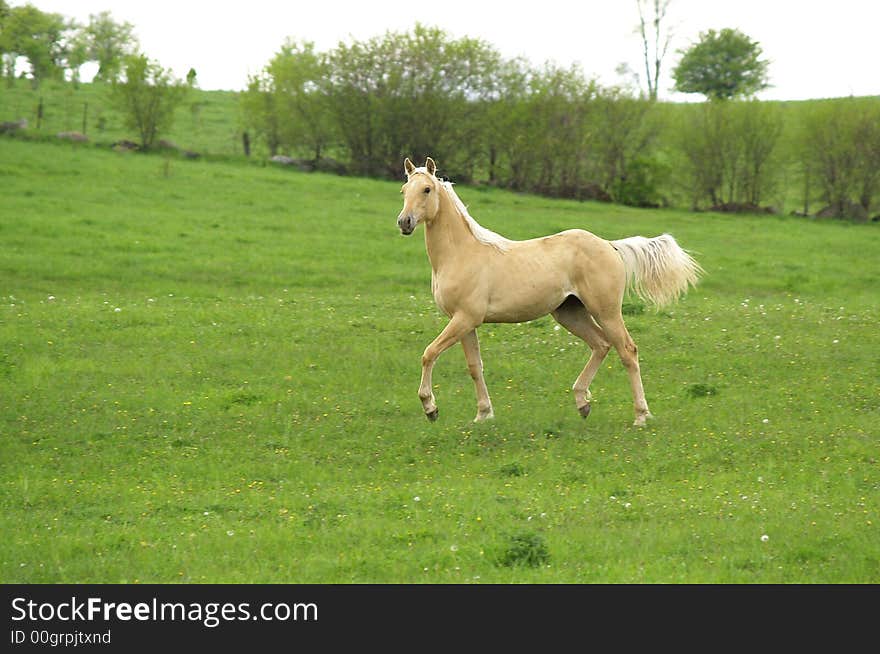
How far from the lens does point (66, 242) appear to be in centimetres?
2448

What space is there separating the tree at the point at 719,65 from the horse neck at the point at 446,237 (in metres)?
73.3

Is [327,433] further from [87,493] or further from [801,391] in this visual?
[801,391]

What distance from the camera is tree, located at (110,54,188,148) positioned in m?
40.9

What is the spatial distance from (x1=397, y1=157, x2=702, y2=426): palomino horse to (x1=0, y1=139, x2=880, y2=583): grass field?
0.70m

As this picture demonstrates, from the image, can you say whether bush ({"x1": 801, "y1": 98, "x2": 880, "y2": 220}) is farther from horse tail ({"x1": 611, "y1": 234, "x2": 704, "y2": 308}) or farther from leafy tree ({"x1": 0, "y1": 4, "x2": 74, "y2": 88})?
leafy tree ({"x1": 0, "y1": 4, "x2": 74, "y2": 88})

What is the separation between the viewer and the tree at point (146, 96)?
1609 inches

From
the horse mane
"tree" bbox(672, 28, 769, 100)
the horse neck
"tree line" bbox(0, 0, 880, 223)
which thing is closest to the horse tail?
the horse mane

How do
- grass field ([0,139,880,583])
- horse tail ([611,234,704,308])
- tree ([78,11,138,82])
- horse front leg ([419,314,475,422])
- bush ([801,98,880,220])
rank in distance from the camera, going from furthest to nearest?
tree ([78,11,138,82]) < bush ([801,98,880,220]) < horse tail ([611,234,704,308]) < horse front leg ([419,314,475,422]) < grass field ([0,139,880,583])

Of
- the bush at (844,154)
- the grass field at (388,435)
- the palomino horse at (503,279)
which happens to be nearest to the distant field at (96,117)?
the grass field at (388,435)

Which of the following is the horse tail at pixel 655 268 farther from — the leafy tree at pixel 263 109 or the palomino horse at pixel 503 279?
the leafy tree at pixel 263 109

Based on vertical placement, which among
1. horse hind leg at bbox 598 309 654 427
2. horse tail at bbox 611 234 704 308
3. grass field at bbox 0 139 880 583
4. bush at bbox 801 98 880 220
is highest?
bush at bbox 801 98 880 220
